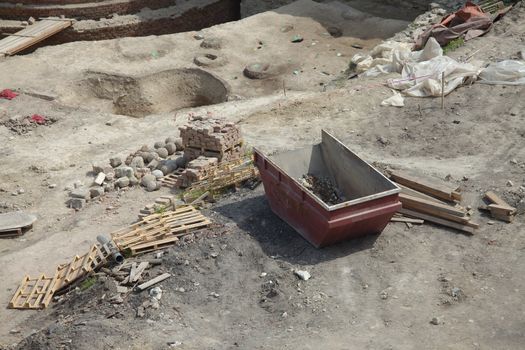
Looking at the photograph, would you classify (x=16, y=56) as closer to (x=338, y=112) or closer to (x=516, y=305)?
(x=338, y=112)

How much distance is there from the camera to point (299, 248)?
31.9 feet

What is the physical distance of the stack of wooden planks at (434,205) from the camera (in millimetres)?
10086

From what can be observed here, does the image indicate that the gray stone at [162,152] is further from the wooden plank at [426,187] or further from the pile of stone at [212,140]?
the wooden plank at [426,187]

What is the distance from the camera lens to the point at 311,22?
2048 centimetres

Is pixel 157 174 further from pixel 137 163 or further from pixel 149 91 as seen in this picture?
pixel 149 91

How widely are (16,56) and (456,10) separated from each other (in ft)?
34.9

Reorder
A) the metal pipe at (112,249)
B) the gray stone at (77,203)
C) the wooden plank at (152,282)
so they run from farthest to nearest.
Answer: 1. the gray stone at (77,203)
2. the metal pipe at (112,249)
3. the wooden plank at (152,282)

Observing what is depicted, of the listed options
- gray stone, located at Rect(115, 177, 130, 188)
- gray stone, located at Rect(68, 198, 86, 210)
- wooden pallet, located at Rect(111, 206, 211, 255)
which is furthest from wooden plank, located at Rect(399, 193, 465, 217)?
gray stone, located at Rect(68, 198, 86, 210)

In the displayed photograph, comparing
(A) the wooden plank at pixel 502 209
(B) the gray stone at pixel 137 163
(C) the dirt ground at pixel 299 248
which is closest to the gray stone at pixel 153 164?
(B) the gray stone at pixel 137 163

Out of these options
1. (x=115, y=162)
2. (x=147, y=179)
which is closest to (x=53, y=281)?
(x=147, y=179)

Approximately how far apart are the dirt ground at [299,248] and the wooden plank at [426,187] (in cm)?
30

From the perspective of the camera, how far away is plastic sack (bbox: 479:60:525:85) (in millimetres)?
14367

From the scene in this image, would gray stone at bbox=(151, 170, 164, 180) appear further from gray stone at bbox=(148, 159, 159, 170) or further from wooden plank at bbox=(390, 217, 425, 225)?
wooden plank at bbox=(390, 217, 425, 225)

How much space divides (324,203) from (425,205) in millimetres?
1602
